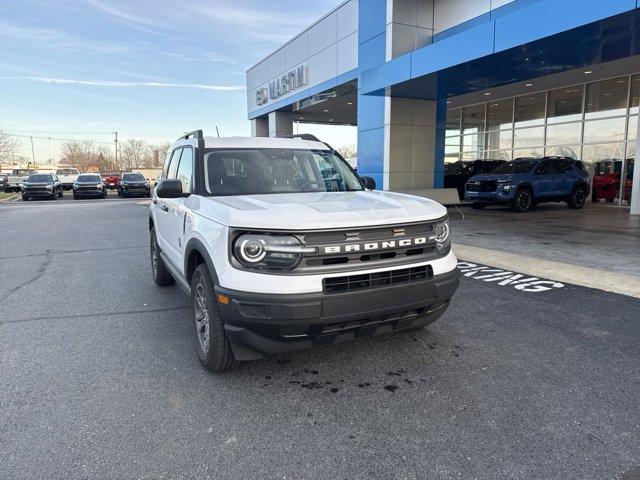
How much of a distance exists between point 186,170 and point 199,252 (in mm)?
1433

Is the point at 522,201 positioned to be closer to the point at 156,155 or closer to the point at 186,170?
the point at 186,170

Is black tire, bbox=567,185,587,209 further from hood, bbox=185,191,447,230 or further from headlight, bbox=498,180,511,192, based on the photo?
hood, bbox=185,191,447,230

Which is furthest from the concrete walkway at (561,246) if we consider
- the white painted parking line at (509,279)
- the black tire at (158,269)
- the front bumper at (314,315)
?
the black tire at (158,269)

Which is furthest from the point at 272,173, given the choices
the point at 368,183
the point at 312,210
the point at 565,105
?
the point at 565,105

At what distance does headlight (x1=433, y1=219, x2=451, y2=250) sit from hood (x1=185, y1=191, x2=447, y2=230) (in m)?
0.09

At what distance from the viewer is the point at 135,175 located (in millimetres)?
31609

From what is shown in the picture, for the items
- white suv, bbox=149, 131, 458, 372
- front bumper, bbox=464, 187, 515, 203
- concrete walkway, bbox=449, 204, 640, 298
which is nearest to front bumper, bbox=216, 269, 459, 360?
white suv, bbox=149, 131, 458, 372

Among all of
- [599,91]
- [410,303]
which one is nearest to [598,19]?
[410,303]

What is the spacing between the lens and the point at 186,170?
4750 mm

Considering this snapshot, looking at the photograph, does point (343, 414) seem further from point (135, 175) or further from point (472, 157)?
point (135, 175)

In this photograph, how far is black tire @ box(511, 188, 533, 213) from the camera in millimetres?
16000

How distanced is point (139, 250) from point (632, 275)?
8720 mm

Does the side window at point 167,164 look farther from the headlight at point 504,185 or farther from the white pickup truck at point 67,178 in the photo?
the white pickup truck at point 67,178

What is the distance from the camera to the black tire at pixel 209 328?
11.0 ft
